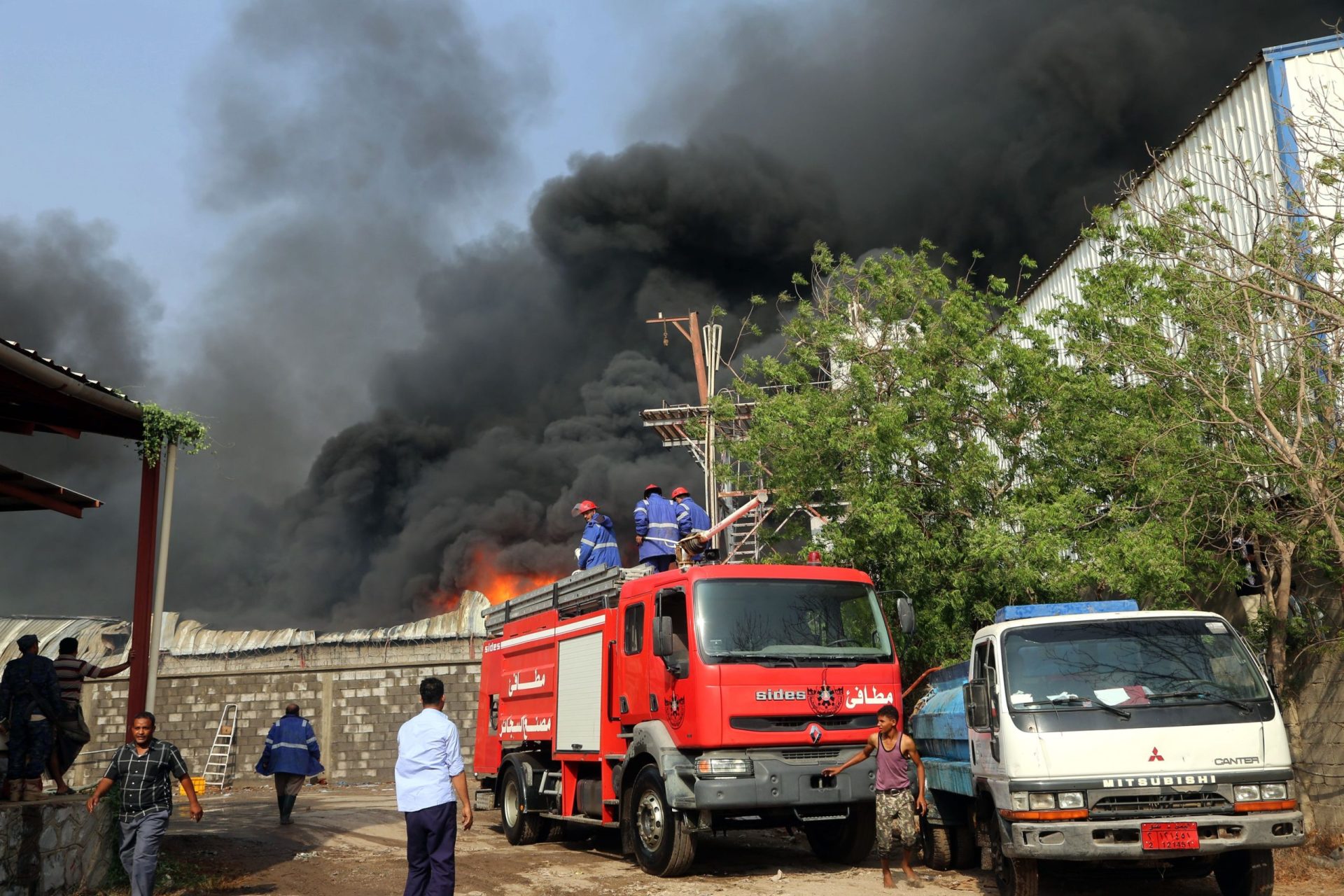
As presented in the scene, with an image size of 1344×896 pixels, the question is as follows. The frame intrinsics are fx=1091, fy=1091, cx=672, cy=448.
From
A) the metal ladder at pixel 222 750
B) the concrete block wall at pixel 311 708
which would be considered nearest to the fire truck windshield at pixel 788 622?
the concrete block wall at pixel 311 708

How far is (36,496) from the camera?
9766mm

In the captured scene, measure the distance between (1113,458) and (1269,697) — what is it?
14.4ft

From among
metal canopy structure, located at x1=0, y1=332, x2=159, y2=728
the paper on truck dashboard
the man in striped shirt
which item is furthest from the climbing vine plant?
the paper on truck dashboard

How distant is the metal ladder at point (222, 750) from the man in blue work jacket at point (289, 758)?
770 cm

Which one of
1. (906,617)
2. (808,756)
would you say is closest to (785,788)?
(808,756)

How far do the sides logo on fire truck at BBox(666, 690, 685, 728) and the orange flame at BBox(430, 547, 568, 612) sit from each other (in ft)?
88.8

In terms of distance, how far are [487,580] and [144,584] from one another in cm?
2832

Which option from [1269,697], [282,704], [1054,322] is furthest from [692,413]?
[1269,697]

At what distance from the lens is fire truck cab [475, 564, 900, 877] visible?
A: 856 cm

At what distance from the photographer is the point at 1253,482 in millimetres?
9484

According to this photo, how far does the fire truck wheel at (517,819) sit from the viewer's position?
11539mm

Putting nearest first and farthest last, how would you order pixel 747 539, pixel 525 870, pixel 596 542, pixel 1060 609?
pixel 1060 609, pixel 525 870, pixel 596 542, pixel 747 539

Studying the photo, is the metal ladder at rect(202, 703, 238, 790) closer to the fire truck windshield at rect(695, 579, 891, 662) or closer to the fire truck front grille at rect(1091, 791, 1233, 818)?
the fire truck windshield at rect(695, 579, 891, 662)

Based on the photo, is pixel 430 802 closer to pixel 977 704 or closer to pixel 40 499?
pixel 977 704
